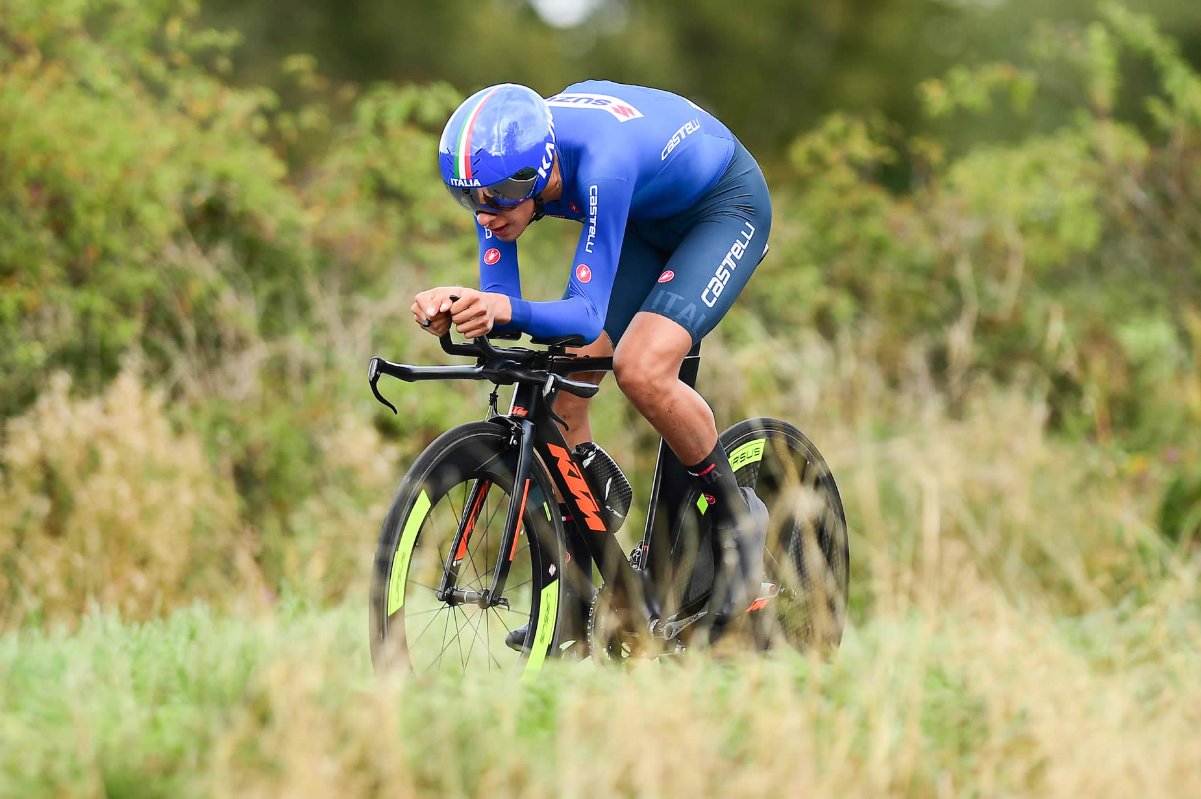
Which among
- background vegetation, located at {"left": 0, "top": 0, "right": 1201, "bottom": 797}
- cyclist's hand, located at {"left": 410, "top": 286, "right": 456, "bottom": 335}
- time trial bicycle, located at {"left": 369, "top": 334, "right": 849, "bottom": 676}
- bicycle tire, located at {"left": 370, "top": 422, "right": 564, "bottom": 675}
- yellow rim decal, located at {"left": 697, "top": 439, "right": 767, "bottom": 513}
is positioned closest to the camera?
background vegetation, located at {"left": 0, "top": 0, "right": 1201, "bottom": 797}

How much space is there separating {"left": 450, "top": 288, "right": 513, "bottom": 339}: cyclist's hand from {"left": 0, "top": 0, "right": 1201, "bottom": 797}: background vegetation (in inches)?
34.9

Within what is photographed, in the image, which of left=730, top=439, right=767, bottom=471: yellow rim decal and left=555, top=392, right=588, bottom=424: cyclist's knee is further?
left=730, top=439, right=767, bottom=471: yellow rim decal

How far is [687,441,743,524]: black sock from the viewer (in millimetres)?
4746

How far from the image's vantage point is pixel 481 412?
8211 millimetres

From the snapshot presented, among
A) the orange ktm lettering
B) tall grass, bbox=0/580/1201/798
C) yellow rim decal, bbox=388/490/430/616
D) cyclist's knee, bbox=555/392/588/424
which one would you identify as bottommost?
tall grass, bbox=0/580/1201/798

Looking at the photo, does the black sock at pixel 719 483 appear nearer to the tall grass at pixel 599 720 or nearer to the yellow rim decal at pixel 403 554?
the tall grass at pixel 599 720

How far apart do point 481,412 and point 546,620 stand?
4.08 metres

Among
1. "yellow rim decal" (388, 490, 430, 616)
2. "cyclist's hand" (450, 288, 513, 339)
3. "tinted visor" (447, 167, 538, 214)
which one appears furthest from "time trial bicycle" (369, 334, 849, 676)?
"tinted visor" (447, 167, 538, 214)

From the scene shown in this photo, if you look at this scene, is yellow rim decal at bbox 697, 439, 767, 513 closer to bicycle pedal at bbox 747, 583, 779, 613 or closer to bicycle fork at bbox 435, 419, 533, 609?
bicycle pedal at bbox 747, 583, 779, 613

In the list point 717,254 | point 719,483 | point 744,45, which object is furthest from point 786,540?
point 744,45

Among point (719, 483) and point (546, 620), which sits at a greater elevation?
point (719, 483)

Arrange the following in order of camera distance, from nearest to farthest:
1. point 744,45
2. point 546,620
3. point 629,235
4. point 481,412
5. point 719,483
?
point 546,620 → point 719,483 → point 629,235 → point 481,412 → point 744,45

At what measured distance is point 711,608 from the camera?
188 inches

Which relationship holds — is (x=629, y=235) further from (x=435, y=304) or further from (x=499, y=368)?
(x=435, y=304)
